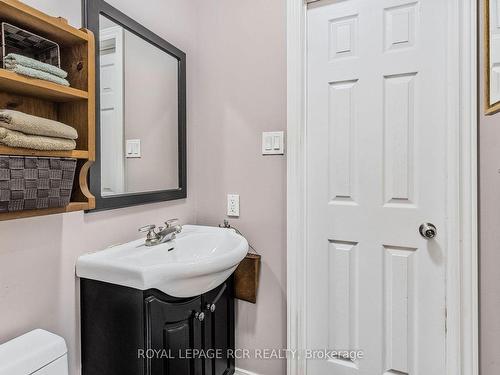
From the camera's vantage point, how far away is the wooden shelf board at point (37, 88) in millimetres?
780

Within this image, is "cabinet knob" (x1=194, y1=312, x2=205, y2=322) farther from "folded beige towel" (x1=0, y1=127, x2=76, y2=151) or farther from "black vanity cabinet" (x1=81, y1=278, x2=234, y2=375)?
"folded beige towel" (x1=0, y1=127, x2=76, y2=151)

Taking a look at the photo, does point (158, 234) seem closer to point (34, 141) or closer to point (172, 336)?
point (172, 336)

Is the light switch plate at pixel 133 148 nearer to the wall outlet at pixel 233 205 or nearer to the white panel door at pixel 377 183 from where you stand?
the wall outlet at pixel 233 205

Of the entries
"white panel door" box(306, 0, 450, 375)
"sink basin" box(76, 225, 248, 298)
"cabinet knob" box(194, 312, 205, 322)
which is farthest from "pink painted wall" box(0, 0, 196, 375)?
"white panel door" box(306, 0, 450, 375)

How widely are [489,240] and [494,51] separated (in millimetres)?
724

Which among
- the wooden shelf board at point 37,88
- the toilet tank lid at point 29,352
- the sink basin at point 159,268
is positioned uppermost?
the wooden shelf board at point 37,88

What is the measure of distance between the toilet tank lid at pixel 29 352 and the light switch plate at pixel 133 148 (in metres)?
0.75

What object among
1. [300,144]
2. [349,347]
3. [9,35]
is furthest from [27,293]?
[349,347]

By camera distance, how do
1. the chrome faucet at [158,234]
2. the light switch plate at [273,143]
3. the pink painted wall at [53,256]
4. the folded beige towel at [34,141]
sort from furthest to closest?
the light switch plate at [273,143], the chrome faucet at [158,234], the pink painted wall at [53,256], the folded beige towel at [34,141]

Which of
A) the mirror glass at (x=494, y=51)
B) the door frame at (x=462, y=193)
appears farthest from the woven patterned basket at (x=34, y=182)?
the door frame at (x=462, y=193)

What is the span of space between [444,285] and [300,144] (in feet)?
3.00

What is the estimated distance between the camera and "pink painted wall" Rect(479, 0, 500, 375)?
1185 mm

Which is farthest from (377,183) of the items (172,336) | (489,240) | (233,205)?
(172,336)

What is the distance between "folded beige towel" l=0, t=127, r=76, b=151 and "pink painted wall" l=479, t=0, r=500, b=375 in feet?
5.04
